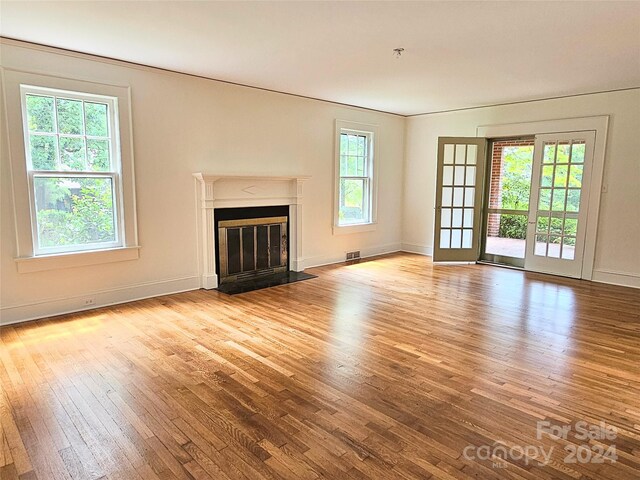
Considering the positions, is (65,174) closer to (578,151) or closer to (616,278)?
(578,151)

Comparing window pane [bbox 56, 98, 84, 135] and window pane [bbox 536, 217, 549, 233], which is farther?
window pane [bbox 536, 217, 549, 233]

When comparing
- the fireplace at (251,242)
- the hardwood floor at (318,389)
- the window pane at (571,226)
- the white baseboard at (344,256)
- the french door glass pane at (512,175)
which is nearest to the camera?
the hardwood floor at (318,389)

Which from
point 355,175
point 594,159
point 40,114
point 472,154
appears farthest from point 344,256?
point 40,114

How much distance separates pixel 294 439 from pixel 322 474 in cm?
30

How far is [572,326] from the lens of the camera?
3959 millimetres

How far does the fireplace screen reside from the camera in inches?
211

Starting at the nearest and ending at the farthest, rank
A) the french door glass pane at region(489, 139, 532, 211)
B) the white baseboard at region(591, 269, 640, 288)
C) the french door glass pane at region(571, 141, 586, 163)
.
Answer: the white baseboard at region(591, 269, 640, 288)
the french door glass pane at region(571, 141, 586, 163)
the french door glass pane at region(489, 139, 532, 211)

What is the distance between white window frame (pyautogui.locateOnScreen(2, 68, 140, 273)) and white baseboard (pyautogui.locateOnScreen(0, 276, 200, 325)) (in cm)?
35

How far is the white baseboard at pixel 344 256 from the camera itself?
6.48m

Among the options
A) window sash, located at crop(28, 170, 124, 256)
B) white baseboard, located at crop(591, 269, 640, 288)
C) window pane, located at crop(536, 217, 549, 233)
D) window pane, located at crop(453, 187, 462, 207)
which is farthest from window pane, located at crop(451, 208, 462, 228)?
window sash, located at crop(28, 170, 124, 256)

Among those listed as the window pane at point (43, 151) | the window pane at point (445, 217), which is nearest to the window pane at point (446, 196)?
the window pane at point (445, 217)

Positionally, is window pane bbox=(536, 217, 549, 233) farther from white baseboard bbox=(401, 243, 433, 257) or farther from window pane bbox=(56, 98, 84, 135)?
window pane bbox=(56, 98, 84, 135)

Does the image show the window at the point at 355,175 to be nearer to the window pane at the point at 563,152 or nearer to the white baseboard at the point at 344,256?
the white baseboard at the point at 344,256

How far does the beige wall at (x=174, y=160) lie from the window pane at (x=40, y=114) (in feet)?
0.78
